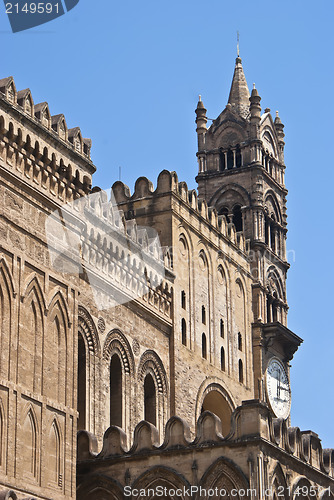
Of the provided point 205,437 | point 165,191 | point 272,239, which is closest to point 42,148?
point 205,437

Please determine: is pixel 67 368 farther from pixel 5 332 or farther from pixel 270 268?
pixel 270 268

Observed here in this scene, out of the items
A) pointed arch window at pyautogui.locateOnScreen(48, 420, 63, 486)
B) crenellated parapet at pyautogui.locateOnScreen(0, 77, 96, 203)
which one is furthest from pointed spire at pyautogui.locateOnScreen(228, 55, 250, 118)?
pointed arch window at pyautogui.locateOnScreen(48, 420, 63, 486)

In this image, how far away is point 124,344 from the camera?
36.4 m

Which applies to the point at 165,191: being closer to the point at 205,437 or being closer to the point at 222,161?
the point at 222,161

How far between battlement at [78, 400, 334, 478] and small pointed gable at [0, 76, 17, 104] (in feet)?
30.7

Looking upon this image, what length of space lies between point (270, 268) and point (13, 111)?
2733cm

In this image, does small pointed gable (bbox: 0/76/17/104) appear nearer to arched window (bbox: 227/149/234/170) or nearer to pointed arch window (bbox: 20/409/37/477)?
pointed arch window (bbox: 20/409/37/477)

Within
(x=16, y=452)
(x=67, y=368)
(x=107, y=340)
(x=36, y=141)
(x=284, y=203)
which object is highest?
(x=284, y=203)

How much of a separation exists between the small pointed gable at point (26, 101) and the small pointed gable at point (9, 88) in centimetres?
34

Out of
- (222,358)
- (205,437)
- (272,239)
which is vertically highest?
(272,239)

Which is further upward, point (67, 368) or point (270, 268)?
point (270, 268)

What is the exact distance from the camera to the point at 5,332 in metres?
27.3

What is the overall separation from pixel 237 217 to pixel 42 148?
2583 cm

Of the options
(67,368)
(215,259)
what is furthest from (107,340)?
(215,259)
